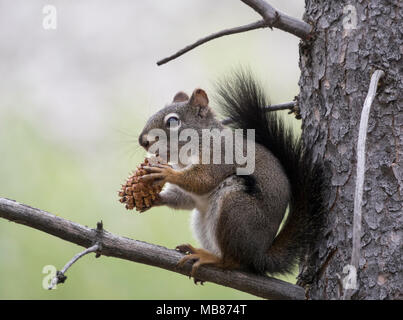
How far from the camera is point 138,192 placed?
6.81ft

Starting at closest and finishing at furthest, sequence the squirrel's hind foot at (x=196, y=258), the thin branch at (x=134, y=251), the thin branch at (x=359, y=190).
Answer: the thin branch at (x=359, y=190), the thin branch at (x=134, y=251), the squirrel's hind foot at (x=196, y=258)

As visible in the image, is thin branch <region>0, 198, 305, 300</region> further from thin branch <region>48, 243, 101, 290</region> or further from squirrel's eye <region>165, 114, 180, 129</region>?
squirrel's eye <region>165, 114, 180, 129</region>

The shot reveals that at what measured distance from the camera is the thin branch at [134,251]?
1655mm

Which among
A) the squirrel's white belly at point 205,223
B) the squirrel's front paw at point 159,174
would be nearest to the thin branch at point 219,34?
the squirrel's front paw at point 159,174

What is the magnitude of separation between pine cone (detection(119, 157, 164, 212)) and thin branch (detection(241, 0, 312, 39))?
25.8 inches

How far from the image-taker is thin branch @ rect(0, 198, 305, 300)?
1.66 metres

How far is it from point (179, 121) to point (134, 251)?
797 mm

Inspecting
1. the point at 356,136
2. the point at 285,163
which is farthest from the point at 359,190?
the point at 285,163

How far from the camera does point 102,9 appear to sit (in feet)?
13.9

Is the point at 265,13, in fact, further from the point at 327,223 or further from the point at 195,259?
the point at 195,259

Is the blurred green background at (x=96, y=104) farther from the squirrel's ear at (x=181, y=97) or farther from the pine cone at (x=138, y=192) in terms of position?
the pine cone at (x=138, y=192)

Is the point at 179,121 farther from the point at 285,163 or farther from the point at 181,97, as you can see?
the point at 285,163

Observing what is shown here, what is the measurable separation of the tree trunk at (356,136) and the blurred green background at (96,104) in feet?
4.28

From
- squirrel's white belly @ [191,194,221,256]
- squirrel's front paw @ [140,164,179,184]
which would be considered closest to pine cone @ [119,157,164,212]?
squirrel's front paw @ [140,164,179,184]
